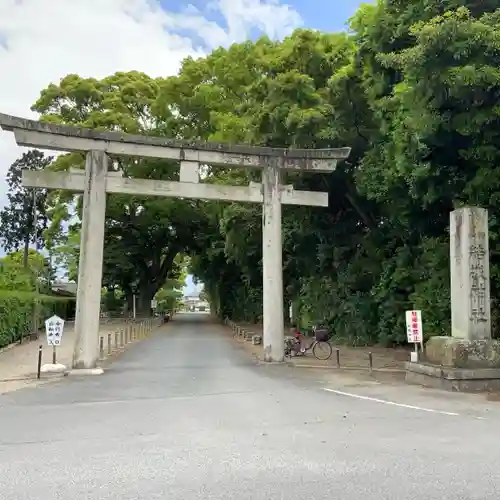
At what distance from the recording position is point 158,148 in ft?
53.3

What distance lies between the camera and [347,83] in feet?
59.4

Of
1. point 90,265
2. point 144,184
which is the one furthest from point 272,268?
point 90,265

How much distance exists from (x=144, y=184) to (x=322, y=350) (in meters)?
8.68

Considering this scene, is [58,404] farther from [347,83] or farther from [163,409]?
[347,83]

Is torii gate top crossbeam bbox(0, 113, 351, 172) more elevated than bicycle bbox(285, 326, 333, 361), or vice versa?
torii gate top crossbeam bbox(0, 113, 351, 172)

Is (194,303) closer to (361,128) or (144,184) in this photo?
(361,128)

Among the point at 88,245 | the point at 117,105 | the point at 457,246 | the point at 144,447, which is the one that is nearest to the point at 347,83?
the point at 457,246

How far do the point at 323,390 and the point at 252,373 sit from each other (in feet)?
10.6

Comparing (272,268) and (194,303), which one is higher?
(194,303)

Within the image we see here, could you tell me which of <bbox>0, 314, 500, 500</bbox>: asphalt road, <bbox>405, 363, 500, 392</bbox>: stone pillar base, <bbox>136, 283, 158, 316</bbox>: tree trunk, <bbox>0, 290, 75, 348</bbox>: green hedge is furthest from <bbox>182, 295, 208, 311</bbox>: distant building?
<bbox>0, 314, 500, 500</bbox>: asphalt road

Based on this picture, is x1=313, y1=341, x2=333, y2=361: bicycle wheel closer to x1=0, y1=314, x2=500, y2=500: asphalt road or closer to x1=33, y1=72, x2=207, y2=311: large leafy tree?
x1=0, y1=314, x2=500, y2=500: asphalt road

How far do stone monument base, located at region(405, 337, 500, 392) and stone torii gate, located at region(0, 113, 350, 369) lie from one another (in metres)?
5.49

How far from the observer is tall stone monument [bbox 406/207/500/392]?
1170cm

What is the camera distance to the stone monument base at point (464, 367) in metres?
11.6
